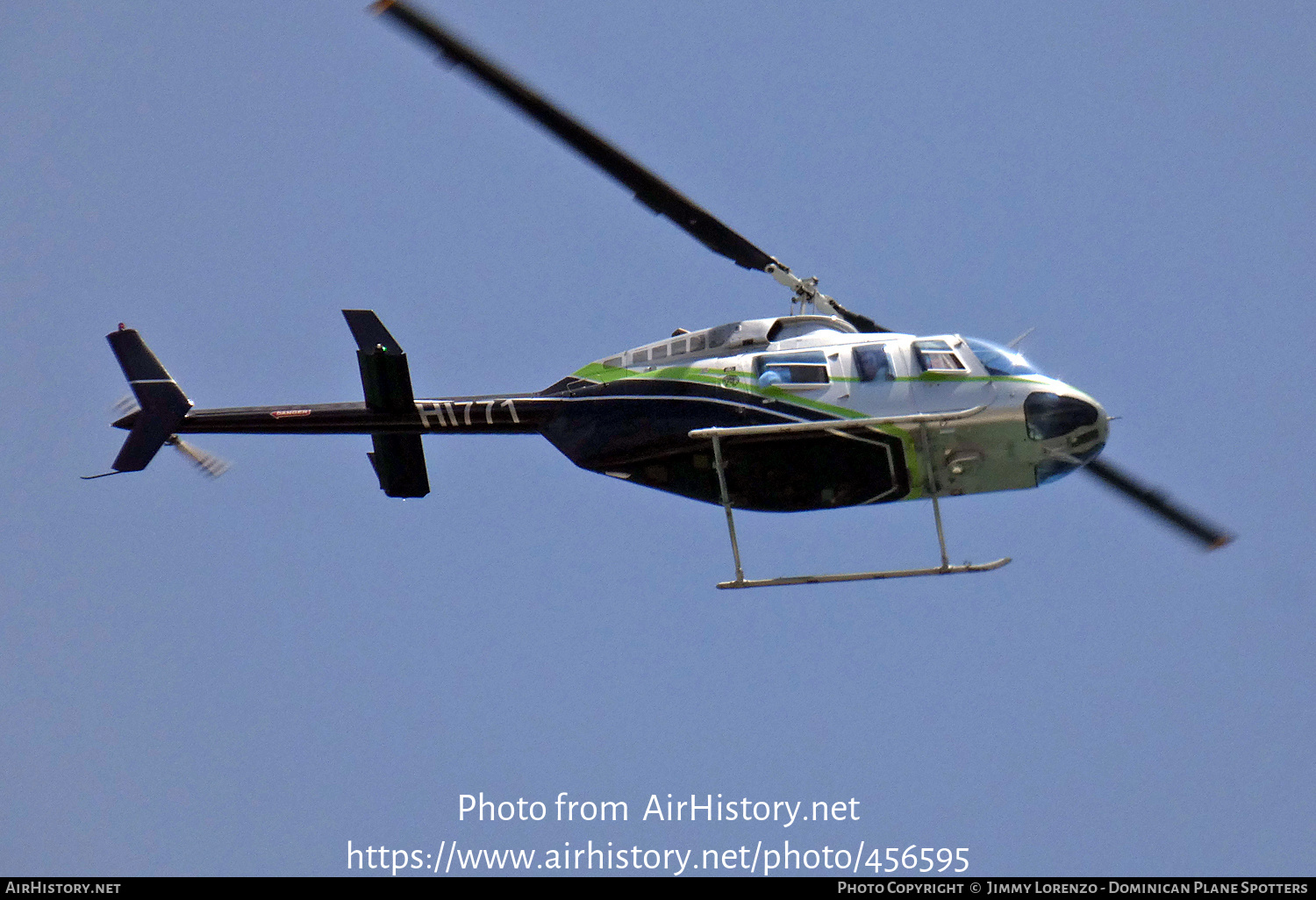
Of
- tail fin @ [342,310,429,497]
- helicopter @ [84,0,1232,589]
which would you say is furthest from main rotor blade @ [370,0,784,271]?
tail fin @ [342,310,429,497]

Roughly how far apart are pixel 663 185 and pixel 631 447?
245cm

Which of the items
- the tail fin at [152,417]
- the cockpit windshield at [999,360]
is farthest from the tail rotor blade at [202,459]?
the cockpit windshield at [999,360]

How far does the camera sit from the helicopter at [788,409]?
12109 mm

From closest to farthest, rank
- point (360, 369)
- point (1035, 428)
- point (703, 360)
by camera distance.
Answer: point (1035, 428) < point (703, 360) < point (360, 369)

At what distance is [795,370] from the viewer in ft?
41.2

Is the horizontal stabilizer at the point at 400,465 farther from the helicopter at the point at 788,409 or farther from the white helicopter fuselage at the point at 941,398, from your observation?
the white helicopter fuselage at the point at 941,398

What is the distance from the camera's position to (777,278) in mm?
13398

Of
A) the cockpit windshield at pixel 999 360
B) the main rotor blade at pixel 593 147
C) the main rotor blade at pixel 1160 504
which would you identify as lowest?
the main rotor blade at pixel 1160 504

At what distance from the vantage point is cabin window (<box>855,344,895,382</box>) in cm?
1235

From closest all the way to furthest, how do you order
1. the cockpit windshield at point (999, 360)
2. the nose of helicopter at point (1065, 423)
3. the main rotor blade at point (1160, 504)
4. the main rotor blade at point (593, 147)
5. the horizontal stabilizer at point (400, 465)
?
the main rotor blade at point (593, 147), the nose of helicopter at point (1065, 423), the cockpit windshield at point (999, 360), the main rotor blade at point (1160, 504), the horizontal stabilizer at point (400, 465)

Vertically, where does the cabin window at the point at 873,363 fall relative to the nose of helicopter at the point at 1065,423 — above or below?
above

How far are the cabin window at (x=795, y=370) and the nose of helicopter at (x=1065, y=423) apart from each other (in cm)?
184
